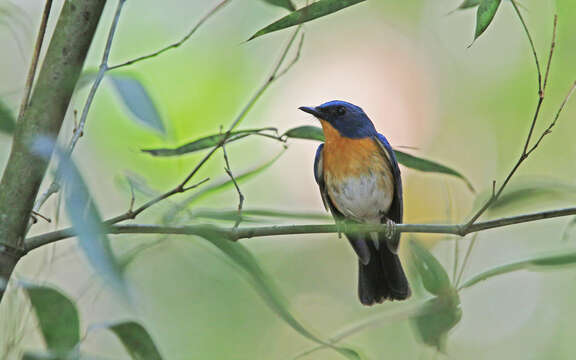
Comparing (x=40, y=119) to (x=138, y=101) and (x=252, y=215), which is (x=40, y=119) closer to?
(x=138, y=101)

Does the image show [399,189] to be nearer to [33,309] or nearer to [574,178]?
[574,178]

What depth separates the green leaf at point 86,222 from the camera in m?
0.96

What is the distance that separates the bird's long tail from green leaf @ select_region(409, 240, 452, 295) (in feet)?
6.70

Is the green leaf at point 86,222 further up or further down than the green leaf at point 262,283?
further up

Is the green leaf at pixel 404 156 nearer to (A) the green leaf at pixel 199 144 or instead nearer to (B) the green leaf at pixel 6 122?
(A) the green leaf at pixel 199 144

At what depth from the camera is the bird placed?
4066 mm

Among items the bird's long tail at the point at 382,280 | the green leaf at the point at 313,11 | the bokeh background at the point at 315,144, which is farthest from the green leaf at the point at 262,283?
the bird's long tail at the point at 382,280

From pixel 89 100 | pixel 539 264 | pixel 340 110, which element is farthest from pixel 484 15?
pixel 340 110

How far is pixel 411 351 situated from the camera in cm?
575

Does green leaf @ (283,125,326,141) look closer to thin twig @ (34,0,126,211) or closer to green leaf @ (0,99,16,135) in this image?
thin twig @ (34,0,126,211)

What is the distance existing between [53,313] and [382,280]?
2.77m

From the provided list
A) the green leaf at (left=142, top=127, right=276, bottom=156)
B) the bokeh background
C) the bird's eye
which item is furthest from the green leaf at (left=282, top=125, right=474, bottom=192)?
the bird's eye

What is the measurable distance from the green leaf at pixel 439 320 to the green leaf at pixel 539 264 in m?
0.05

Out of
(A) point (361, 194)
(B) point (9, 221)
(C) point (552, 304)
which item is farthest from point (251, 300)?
(B) point (9, 221)
